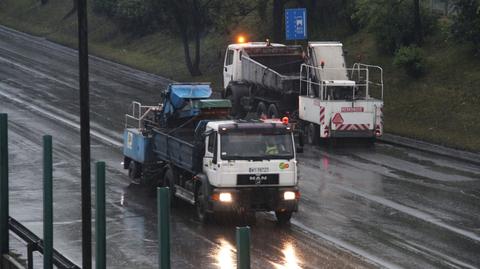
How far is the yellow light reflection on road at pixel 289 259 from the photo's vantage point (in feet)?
70.4

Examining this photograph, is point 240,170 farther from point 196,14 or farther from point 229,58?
point 196,14

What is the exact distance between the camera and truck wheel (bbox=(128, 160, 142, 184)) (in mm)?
30422

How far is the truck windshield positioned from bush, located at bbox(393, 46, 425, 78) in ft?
71.1

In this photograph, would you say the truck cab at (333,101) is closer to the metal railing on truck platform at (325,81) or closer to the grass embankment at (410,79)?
the metal railing on truck platform at (325,81)

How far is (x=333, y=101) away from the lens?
37.6m

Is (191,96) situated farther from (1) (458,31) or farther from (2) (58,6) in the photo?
(2) (58,6)

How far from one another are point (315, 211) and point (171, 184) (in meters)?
3.79

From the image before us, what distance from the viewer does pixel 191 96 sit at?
2936 cm

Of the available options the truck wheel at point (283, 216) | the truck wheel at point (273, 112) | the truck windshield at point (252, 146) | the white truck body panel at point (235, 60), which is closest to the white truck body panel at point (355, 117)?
the truck wheel at point (273, 112)

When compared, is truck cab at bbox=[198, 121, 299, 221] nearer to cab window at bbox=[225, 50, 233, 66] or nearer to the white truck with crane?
the white truck with crane

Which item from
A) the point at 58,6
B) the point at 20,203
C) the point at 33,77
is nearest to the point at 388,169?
the point at 20,203

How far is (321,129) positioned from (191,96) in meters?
9.26

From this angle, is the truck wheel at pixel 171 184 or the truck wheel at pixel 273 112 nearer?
the truck wheel at pixel 171 184

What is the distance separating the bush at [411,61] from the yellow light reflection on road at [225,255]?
23463 mm
